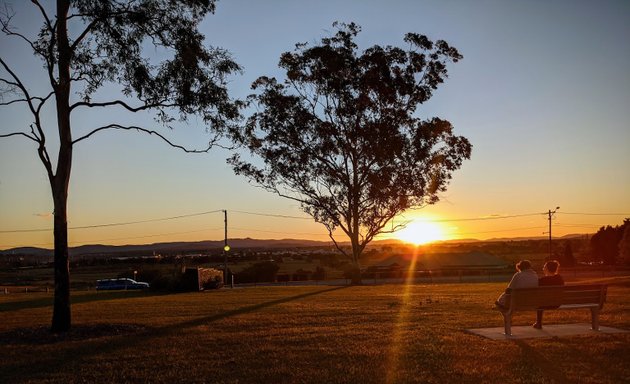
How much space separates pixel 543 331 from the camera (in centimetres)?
1034

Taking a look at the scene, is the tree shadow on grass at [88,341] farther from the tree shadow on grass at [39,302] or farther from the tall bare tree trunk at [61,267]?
the tree shadow on grass at [39,302]

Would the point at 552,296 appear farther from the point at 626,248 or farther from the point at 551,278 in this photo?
the point at 626,248

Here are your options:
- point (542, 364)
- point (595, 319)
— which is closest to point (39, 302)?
point (595, 319)

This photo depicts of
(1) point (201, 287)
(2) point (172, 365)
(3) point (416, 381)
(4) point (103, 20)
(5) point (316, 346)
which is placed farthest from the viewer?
(1) point (201, 287)

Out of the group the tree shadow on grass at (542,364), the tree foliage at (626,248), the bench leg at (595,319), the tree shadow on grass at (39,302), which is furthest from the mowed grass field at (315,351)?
the tree foliage at (626,248)

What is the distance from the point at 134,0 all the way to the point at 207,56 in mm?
2030

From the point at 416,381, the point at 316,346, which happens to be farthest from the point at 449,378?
the point at 316,346

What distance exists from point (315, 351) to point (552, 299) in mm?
4127

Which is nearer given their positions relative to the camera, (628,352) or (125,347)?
(628,352)

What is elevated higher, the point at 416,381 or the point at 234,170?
the point at 234,170

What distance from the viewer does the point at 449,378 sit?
23.9 feet

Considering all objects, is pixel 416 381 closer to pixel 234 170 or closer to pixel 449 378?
pixel 449 378

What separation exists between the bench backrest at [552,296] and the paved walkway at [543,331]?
473 millimetres

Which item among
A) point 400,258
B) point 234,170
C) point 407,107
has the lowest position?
point 400,258
